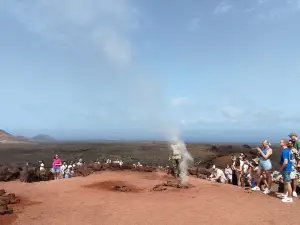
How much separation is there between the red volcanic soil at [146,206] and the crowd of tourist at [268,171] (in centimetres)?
80

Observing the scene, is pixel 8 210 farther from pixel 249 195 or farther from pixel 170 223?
pixel 249 195

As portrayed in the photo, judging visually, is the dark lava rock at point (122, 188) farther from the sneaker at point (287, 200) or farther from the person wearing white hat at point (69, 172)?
the person wearing white hat at point (69, 172)

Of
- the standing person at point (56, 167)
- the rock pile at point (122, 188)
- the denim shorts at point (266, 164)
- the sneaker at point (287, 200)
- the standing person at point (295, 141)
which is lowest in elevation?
the rock pile at point (122, 188)

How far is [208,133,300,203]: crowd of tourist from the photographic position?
42.8ft

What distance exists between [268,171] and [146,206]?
512 centimetres

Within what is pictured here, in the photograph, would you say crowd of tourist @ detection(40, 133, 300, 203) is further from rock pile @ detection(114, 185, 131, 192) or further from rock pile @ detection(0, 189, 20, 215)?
rock pile @ detection(0, 189, 20, 215)

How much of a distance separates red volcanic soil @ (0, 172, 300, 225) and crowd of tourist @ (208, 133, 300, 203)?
80 cm

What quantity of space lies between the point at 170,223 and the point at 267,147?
5.59 m

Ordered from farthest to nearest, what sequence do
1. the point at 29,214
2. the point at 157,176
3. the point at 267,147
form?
the point at 157,176 < the point at 267,147 < the point at 29,214

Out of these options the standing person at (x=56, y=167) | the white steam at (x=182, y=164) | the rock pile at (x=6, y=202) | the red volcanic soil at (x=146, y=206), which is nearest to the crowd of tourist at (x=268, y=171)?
the red volcanic soil at (x=146, y=206)

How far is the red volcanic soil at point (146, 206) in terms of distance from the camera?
11.1 m

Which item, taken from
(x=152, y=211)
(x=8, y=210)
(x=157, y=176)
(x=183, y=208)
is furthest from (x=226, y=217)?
(x=157, y=176)

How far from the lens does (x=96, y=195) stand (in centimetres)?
1493

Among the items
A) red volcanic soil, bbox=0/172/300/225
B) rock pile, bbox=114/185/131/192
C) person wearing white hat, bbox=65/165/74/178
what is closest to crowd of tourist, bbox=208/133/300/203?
red volcanic soil, bbox=0/172/300/225
